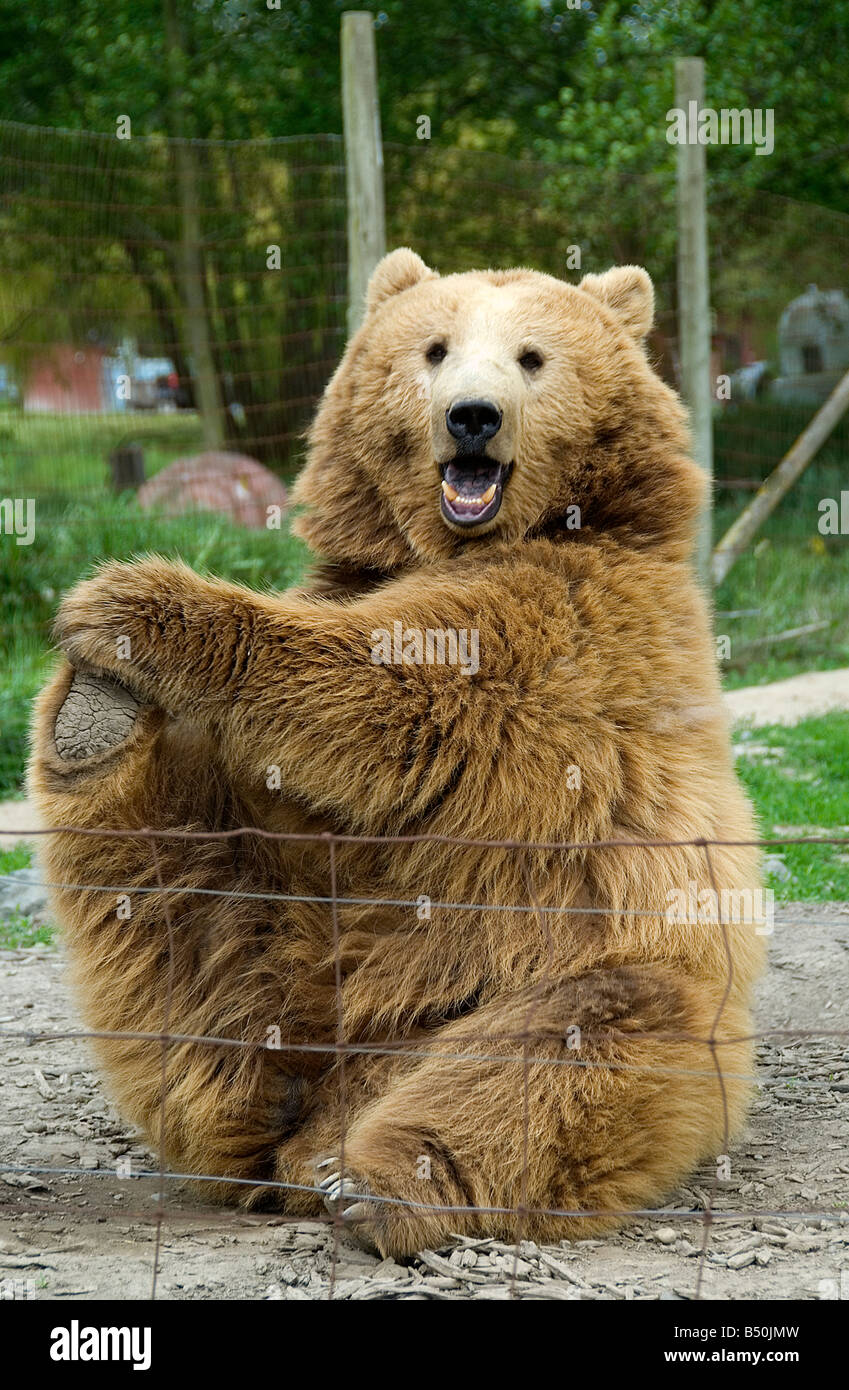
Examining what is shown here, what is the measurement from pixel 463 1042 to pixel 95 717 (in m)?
1.16

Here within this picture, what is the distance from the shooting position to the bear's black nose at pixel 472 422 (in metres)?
3.76

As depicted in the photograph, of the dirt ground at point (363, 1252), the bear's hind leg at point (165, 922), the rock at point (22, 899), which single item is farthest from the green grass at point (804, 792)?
the rock at point (22, 899)

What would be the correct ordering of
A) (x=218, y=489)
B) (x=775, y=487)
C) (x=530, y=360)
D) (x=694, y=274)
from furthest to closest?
(x=218, y=489)
(x=775, y=487)
(x=694, y=274)
(x=530, y=360)

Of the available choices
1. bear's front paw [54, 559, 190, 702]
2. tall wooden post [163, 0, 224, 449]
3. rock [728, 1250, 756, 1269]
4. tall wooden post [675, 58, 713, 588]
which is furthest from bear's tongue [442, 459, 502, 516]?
tall wooden post [163, 0, 224, 449]

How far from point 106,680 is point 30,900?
118 inches

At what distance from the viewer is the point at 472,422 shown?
150 inches

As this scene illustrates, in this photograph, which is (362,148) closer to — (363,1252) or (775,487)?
(775,487)

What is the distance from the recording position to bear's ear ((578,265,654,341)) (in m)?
4.36

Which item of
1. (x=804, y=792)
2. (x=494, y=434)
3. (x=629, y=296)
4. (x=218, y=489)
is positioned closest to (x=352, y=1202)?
(x=494, y=434)

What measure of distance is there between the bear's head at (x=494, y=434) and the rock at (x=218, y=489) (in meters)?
5.53

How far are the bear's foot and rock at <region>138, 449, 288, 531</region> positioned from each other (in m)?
6.17

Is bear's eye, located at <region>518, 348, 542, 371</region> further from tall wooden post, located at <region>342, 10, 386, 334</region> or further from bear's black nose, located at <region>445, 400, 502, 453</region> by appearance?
tall wooden post, located at <region>342, 10, 386, 334</region>
